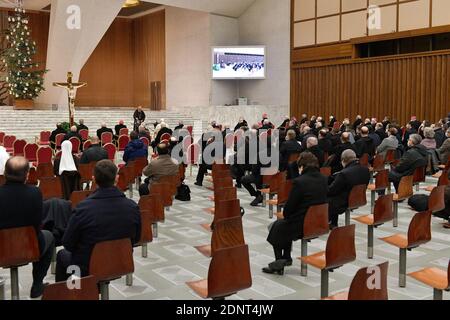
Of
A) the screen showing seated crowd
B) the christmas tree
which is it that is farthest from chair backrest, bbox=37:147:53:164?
the screen showing seated crowd

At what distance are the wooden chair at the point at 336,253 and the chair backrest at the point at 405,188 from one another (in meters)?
3.18

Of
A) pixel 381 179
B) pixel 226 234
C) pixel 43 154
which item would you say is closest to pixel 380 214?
pixel 226 234

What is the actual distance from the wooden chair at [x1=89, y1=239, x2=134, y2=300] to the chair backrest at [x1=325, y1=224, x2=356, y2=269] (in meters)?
1.63

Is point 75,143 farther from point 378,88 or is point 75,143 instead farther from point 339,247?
point 378,88

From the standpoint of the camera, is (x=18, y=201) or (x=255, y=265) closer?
(x=18, y=201)

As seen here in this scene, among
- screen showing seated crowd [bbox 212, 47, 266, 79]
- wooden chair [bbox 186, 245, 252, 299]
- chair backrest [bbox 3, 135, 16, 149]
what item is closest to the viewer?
wooden chair [bbox 186, 245, 252, 299]

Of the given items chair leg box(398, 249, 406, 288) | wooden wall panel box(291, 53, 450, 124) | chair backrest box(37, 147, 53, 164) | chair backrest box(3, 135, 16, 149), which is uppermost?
wooden wall panel box(291, 53, 450, 124)

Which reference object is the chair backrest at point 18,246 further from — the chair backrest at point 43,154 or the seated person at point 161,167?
the chair backrest at point 43,154

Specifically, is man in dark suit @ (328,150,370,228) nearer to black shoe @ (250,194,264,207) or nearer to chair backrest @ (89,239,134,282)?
black shoe @ (250,194,264,207)

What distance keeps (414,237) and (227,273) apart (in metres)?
2.10

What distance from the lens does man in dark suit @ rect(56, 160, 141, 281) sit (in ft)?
12.4

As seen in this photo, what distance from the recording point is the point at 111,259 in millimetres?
3760

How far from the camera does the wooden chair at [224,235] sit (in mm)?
4594

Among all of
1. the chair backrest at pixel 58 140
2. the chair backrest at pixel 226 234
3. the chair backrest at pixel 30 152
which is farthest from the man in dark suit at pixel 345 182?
the chair backrest at pixel 58 140
